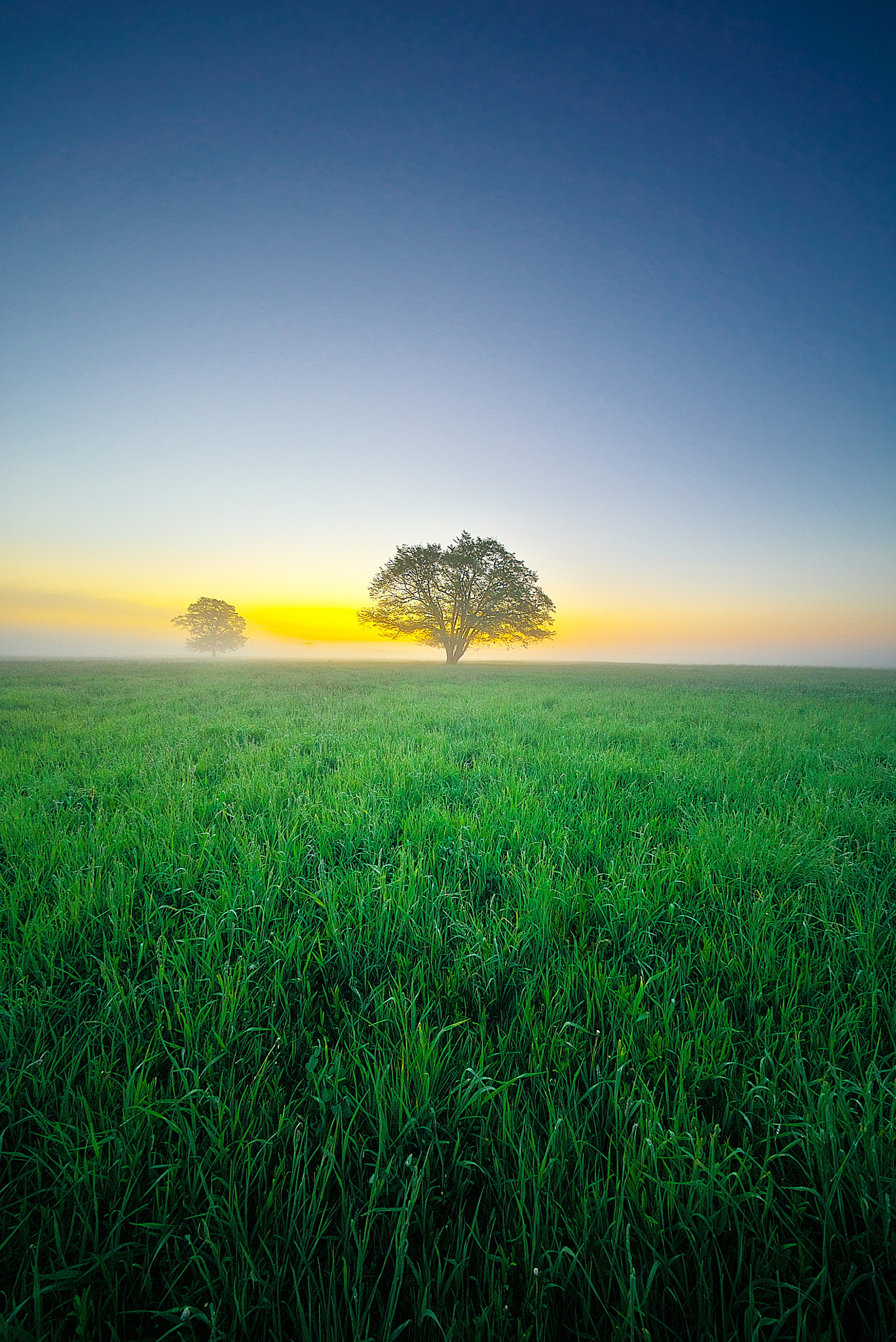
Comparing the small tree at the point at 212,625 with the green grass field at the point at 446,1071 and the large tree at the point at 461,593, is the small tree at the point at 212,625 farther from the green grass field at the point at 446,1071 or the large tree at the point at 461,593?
the green grass field at the point at 446,1071

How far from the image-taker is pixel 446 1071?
1.81m

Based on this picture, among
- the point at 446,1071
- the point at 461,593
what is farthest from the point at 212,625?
the point at 446,1071

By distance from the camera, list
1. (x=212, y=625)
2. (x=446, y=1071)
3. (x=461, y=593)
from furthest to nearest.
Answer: (x=212, y=625)
(x=461, y=593)
(x=446, y=1071)

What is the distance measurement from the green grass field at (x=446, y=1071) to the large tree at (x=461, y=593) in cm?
3822

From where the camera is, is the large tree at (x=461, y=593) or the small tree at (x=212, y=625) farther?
the small tree at (x=212, y=625)

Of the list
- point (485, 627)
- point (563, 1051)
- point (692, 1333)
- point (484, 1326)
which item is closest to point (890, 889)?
point (563, 1051)

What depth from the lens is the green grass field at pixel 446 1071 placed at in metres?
1.21

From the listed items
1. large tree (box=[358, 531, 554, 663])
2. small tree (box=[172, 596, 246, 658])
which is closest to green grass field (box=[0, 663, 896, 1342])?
large tree (box=[358, 531, 554, 663])

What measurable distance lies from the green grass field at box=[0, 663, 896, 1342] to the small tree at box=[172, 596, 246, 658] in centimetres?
8588

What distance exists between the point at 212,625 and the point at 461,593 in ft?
189

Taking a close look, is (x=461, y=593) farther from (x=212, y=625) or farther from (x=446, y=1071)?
(x=212, y=625)

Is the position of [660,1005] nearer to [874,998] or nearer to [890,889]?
[874,998]

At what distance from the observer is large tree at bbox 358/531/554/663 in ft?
137

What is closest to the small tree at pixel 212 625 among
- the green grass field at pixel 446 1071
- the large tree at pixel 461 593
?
the large tree at pixel 461 593
